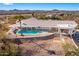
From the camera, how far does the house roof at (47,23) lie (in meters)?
6.57

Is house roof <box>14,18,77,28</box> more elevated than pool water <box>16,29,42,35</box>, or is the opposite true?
house roof <box>14,18,77,28</box>

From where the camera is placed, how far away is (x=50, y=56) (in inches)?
260

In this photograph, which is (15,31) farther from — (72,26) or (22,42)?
(72,26)

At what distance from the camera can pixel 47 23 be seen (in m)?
6.57

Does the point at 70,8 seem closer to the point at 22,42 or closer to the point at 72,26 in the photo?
the point at 72,26

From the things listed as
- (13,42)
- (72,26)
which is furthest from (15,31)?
(72,26)

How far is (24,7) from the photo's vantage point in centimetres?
657

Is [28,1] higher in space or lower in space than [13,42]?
higher

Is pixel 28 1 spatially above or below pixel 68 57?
above

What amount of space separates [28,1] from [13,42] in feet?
1.45

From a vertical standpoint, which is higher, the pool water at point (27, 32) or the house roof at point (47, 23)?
the house roof at point (47, 23)

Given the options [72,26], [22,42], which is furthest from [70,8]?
[22,42]

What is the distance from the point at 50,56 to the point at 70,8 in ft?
1.73

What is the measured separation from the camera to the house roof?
6.57 meters
